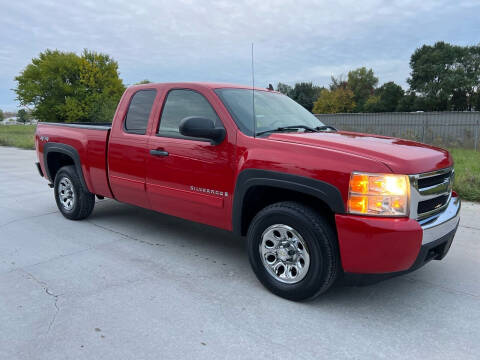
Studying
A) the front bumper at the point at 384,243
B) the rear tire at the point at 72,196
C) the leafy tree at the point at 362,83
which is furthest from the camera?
the leafy tree at the point at 362,83

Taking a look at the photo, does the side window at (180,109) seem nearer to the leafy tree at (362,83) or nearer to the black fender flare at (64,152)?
the black fender flare at (64,152)

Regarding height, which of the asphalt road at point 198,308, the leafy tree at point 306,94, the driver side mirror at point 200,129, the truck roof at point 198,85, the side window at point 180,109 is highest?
the leafy tree at point 306,94

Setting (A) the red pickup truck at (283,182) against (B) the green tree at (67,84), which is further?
(B) the green tree at (67,84)

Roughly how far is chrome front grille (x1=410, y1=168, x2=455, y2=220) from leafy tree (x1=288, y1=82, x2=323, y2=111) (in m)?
67.6

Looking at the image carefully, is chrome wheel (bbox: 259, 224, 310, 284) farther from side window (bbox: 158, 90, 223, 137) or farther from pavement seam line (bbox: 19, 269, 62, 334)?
pavement seam line (bbox: 19, 269, 62, 334)

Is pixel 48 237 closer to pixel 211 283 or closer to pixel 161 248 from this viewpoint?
pixel 161 248

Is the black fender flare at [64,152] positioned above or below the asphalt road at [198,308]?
above

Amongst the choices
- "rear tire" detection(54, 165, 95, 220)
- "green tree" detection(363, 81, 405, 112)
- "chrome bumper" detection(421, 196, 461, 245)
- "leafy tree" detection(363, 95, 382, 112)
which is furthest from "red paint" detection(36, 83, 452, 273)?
"leafy tree" detection(363, 95, 382, 112)

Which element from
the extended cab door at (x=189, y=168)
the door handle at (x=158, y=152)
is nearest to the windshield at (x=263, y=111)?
the extended cab door at (x=189, y=168)

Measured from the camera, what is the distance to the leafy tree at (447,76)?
54625 millimetres

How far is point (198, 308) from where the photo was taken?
310cm

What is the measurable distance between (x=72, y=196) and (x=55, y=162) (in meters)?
0.79

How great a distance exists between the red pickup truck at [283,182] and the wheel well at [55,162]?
1391 millimetres

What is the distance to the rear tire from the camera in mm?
5430
